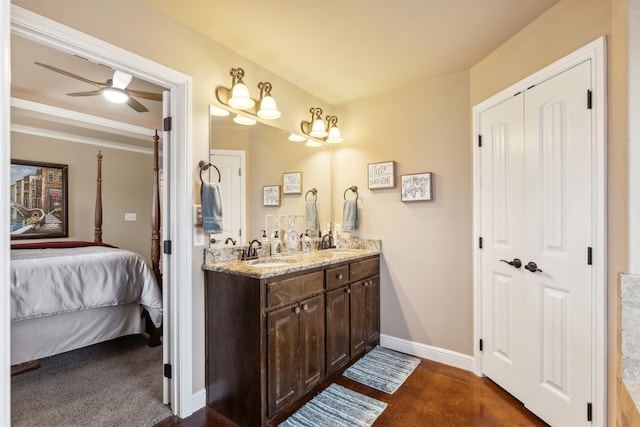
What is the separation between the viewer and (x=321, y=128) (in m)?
2.91

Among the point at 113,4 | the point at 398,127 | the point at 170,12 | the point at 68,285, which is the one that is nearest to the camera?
the point at 113,4

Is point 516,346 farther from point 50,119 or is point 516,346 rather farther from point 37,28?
point 50,119

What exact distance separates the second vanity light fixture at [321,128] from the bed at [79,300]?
1594 mm

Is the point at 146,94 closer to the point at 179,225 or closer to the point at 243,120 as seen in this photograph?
the point at 243,120

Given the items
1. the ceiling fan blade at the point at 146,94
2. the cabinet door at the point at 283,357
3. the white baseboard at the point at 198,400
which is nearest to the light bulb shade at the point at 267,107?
the ceiling fan blade at the point at 146,94

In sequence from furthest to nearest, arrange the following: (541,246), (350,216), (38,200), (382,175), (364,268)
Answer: (38,200) < (350,216) < (382,175) < (364,268) < (541,246)

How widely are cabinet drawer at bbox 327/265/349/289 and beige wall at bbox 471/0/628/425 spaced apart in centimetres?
153

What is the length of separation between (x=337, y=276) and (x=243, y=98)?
146cm

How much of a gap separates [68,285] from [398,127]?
3195 millimetres

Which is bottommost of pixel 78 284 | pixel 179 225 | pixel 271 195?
pixel 78 284

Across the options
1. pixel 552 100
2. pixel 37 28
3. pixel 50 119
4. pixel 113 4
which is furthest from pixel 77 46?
pixel 50 119

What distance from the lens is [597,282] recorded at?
1.57 m

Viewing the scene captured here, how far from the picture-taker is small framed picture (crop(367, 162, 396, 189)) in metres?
2.90

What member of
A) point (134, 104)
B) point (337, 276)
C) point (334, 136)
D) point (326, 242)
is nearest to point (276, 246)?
point (337, 276)
